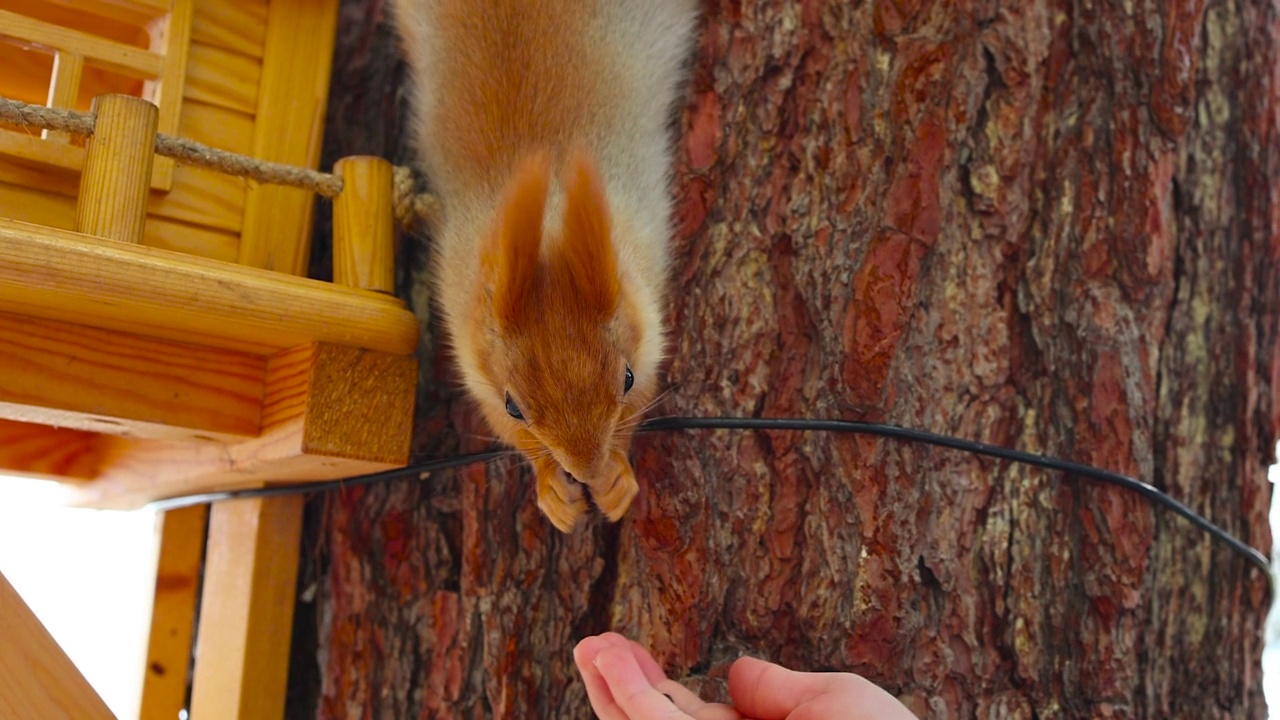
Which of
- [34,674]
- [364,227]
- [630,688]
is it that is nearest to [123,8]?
[364,227]

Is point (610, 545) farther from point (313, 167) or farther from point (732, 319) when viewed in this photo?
point (313, 167)

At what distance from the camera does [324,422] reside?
4.61ft

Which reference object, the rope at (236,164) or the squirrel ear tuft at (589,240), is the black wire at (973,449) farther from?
the rope at (236,164)

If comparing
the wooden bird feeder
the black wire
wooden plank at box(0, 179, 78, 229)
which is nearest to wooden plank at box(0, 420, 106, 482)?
the wooden bird feeder

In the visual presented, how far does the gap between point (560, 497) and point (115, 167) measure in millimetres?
630

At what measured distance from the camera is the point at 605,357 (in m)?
1.45

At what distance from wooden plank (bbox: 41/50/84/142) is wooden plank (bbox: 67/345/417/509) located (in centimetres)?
38

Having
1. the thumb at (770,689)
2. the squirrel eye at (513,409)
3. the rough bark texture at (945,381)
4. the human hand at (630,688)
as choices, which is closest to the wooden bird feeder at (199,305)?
the squirrel eye at (513,409)

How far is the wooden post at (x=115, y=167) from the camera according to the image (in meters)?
1.30

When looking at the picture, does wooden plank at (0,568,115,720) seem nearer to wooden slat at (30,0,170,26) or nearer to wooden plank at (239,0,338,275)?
wooden plank at (239,0,338,275)

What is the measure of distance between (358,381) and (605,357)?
0.30 metres

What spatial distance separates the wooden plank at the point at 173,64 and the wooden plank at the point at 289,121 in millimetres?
109

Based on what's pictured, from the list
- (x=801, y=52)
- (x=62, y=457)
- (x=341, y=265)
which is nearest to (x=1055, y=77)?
(x=801, y=52)

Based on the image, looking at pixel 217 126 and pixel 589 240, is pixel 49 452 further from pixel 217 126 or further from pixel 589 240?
pixel 589 240
